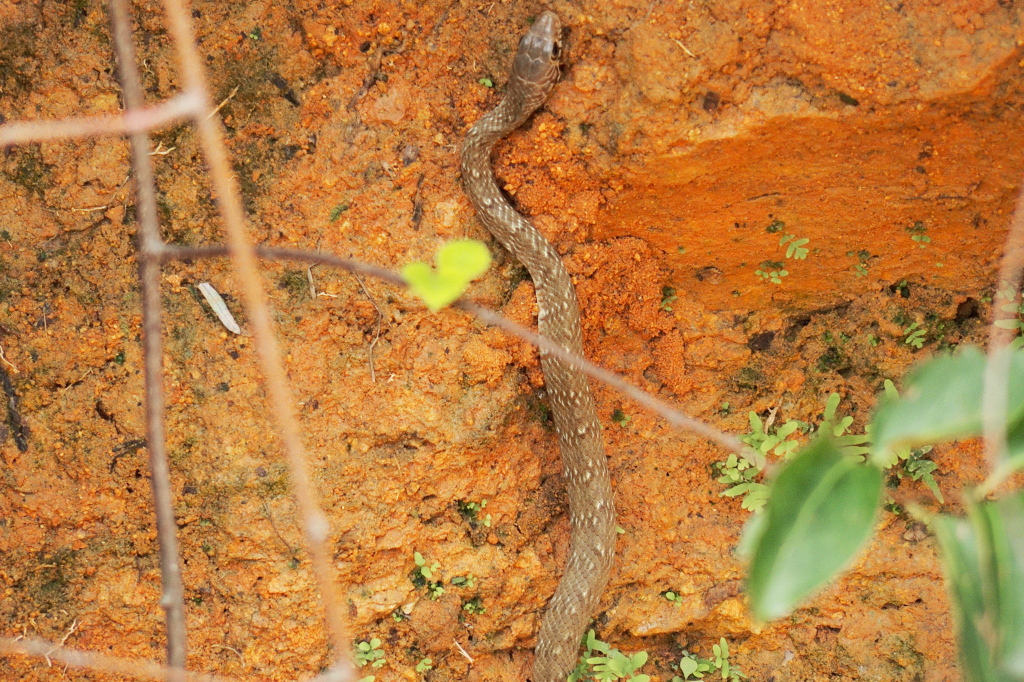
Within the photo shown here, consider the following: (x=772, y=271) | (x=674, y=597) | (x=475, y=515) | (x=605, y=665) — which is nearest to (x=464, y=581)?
(x=475, y=515)

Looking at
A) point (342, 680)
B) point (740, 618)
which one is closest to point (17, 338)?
point (342, 680)

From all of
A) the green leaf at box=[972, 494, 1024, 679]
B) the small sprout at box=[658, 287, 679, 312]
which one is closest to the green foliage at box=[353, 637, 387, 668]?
the small sprout at box=[658, 287, 679, 312]

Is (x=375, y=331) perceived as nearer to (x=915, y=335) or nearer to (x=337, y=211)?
(x=337, y=211)

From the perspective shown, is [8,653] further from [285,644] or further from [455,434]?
[455,434]

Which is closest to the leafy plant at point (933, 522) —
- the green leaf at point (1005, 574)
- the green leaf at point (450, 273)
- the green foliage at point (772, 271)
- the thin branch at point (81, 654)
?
the green leaf at point (1005, 574)

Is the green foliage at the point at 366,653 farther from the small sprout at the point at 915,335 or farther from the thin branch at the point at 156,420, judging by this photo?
the small sprout at the point at 915,335

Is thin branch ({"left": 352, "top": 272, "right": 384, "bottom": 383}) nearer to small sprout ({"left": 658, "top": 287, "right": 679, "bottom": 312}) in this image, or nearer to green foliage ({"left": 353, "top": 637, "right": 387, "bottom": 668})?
green foliage ({"left": 353, "top": 637, "right": 387, "bottom": 668})
